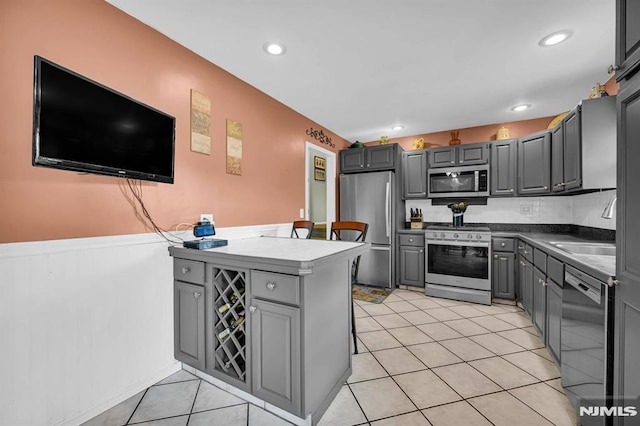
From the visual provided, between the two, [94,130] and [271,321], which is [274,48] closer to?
[94,130]

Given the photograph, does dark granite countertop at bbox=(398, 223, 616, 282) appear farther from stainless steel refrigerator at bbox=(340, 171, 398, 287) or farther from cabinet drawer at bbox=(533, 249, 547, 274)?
stainless steel refrigerator at bbox=(340, 171, 398, 287)

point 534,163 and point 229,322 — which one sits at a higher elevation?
point 534,163

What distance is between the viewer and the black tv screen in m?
1.23

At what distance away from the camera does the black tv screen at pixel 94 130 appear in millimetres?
1226

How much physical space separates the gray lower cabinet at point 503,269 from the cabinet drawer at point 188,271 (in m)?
3.45

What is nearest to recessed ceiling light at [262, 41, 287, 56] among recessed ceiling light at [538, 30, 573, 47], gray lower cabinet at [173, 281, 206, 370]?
gray lower cabinet at [173, 281, 206, 370]

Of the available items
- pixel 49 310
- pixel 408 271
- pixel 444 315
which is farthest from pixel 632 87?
pixel 408 271

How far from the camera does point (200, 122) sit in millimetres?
2180

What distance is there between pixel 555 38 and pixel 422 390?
2.79m

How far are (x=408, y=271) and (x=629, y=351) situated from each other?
9.48 ft

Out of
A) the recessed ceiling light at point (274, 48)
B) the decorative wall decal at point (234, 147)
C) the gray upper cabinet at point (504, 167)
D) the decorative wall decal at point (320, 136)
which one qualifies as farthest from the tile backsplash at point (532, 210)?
the recessed ceiling light at point (274, 48)

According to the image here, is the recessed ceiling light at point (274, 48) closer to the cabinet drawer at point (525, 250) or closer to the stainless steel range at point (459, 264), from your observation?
the stainless steel range at point (459, 264)

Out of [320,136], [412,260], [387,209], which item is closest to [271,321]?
[387,209]

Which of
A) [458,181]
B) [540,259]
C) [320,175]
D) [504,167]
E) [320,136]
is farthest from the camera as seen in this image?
[320,175]
